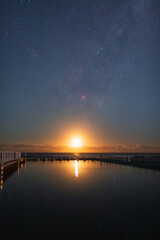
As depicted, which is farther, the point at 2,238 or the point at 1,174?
the point at 1,174

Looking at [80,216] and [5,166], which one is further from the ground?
[5,166]

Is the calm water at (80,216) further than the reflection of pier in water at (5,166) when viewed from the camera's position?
No

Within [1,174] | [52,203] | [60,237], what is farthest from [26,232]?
[1,174]

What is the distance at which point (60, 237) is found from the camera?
6.40m

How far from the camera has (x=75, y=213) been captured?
29.3ft

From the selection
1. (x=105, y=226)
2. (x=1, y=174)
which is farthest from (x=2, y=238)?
(x=1, y=174)

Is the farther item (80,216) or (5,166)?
(5,166)

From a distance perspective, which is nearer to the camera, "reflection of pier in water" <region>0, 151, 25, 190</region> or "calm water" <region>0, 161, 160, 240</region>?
"calm water" <region>0, 161, 160, 240</region>

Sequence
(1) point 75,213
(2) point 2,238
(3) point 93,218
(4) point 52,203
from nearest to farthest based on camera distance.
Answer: (2) point 2,238 < (3) point 93,218 < (1) point 75,213 < (4) point 52,203

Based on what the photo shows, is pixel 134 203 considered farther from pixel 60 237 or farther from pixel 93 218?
pixel 60 237

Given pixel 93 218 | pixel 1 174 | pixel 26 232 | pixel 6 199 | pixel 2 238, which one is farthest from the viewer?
pixel 1 174

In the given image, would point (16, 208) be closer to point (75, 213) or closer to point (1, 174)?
point (75, 213)

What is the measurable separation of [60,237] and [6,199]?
21.4 ft

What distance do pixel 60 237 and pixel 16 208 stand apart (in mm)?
4259
